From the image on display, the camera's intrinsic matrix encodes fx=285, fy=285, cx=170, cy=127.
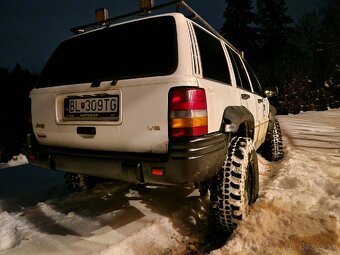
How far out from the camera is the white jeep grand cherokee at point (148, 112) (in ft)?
6.81

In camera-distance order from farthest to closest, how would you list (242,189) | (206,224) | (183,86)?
(206,224) < (242,189) < (183,86)

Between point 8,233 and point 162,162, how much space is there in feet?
5.18

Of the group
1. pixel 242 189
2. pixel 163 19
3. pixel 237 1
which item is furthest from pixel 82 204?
pixel 237 1

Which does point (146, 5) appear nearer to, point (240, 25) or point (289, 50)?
point (240, 25)

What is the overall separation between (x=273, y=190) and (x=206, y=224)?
1102mm

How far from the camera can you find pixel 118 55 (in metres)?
2.51

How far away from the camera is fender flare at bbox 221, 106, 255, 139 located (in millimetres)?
2479

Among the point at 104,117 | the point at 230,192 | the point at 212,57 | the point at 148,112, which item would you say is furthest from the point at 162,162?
the point at 212,57

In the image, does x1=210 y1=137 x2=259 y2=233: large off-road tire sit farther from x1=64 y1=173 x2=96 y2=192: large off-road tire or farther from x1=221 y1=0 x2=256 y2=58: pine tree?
x1=221 y1=0 x2=256 y2=58: pine tree

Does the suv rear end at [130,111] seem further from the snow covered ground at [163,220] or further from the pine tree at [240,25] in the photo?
the pine tree at [240,25]

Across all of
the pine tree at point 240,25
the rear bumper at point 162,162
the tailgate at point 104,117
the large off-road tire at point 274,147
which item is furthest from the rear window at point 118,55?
the pine tree at point 240,25

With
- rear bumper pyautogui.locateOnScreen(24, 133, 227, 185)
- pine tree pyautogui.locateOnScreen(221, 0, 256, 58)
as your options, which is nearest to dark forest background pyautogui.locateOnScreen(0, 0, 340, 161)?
pine tree pyautogui.locateOnScreen(221, 0, 256, 58)

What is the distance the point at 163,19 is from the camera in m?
2.41

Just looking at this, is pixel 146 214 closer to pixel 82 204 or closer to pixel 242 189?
pixel 82 204
